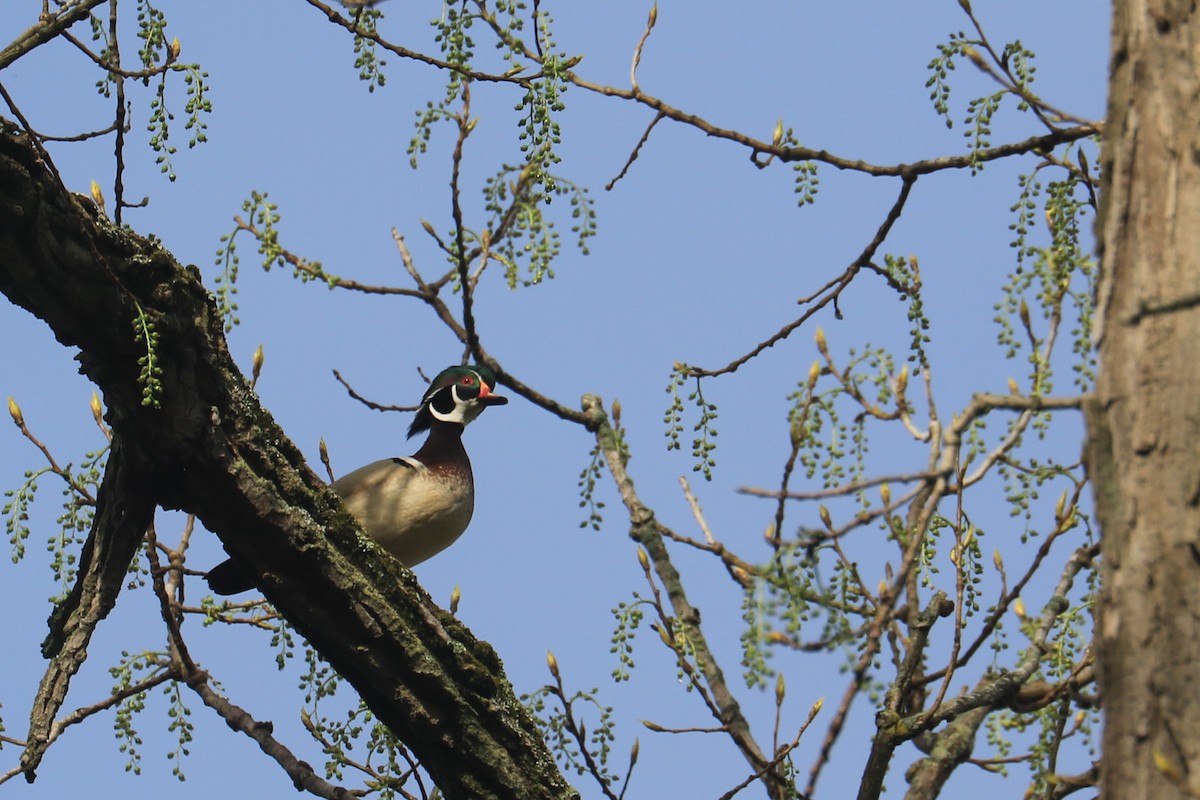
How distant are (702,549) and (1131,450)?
149cm

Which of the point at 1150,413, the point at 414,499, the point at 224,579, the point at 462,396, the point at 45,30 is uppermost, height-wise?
the point at 462,396

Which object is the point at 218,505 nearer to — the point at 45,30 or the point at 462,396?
the point at 45,30

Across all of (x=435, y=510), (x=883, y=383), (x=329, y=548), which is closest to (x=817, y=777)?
(x=329, y=548)

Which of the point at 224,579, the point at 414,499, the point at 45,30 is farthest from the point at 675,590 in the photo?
the point at 45,30

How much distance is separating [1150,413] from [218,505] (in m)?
2.39

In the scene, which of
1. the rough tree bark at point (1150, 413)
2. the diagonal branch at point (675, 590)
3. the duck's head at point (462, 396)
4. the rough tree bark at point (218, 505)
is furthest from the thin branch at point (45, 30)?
the duck's head at point (462, 396)

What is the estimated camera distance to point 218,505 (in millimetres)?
3486

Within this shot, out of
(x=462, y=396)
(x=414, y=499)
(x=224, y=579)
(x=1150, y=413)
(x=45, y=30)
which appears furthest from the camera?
(x=462, y=396)

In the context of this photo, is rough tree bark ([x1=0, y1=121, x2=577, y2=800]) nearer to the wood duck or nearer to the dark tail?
the dark tail

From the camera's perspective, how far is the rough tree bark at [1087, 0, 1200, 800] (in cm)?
176

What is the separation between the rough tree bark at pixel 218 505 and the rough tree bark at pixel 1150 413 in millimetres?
2143

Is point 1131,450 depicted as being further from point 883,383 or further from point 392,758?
point 392,758

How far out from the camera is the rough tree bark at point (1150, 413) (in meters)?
1.76

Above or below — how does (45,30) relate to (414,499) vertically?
below
